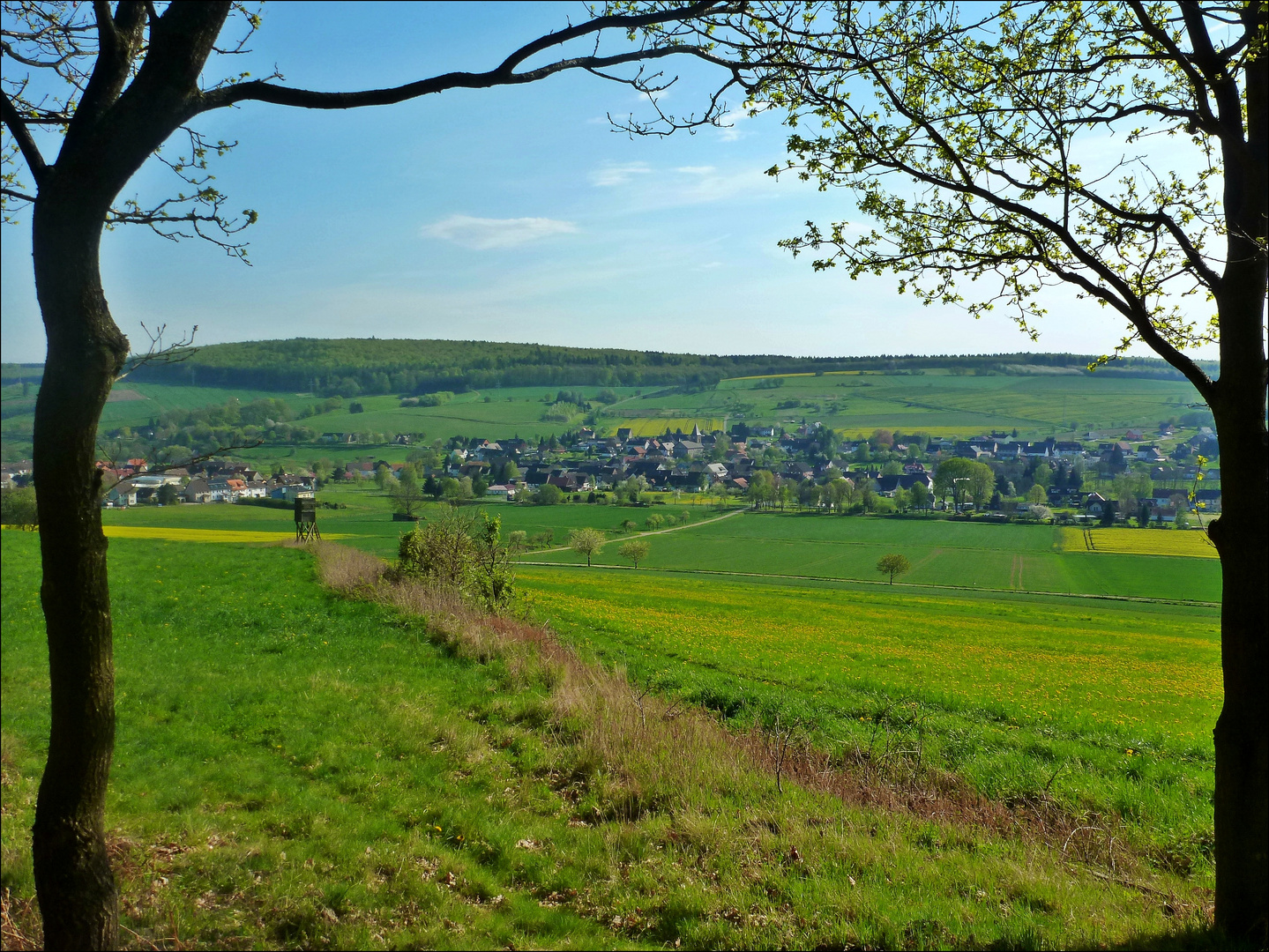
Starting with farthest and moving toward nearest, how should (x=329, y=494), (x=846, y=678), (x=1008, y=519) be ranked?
(x=1008, y=519) < (x=329, y=494) < (x=846, y=678)

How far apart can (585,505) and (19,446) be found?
32.6 meters

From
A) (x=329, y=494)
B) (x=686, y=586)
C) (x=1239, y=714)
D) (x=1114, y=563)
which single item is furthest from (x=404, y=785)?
(x=1114, y=563)

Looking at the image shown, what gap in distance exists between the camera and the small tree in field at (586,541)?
137 ft

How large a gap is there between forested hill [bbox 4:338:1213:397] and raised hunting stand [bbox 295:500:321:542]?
31.4 metres

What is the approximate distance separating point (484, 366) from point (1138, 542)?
8438cm

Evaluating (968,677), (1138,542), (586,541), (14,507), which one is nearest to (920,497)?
(1138,542)

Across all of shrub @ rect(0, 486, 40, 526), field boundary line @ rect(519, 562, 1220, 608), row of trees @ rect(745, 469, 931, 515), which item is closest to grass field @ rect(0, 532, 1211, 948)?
shrub @ rect(0, 486, 40, 526)

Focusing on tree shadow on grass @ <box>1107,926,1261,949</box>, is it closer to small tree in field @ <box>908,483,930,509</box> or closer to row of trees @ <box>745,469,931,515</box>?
row of trees @ <box>745,469,931,515</box>

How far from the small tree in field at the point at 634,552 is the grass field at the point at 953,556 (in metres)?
0.51

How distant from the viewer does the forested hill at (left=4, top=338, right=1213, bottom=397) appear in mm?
88625

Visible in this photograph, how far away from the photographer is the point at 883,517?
7275 cm

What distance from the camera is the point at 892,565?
4997 cm

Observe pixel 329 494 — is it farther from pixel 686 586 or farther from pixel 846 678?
pixel 846 678

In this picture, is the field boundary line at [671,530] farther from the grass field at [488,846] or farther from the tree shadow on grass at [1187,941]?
the tree shadow on grass at [1187,941]
